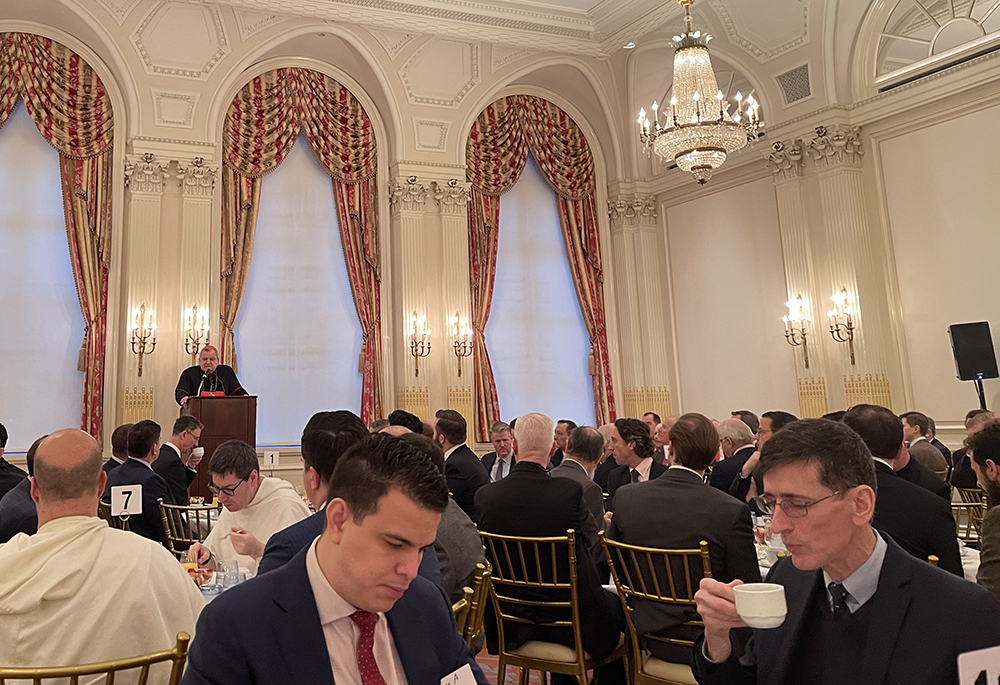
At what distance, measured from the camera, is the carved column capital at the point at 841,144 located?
9828mm

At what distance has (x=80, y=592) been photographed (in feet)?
6.93

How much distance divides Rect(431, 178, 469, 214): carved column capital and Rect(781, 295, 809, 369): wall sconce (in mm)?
4543

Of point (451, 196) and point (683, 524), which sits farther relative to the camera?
point (451, 196)

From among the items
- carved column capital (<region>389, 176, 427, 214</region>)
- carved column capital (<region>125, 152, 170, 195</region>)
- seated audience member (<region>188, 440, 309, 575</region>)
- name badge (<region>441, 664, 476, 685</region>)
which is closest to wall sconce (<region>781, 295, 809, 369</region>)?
carved column capital (<region>389, 176, 427, 214</region>)

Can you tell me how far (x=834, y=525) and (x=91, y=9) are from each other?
10.4 m

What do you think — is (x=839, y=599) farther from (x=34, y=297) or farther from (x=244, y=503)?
(x=34, y=297)

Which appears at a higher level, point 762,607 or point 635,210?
point 635,210

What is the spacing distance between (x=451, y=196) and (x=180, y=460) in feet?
20.2

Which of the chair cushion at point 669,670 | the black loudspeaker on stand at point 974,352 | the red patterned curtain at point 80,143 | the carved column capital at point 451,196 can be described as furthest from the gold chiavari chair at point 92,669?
the carved column capital at point 451,196

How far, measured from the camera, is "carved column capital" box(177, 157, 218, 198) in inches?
388

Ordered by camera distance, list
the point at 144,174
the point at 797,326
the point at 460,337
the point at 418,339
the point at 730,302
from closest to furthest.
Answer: the point at 144,174 → the point at 797,326 → the point at 418,339 → the point at 460,337 → the point at 730,302

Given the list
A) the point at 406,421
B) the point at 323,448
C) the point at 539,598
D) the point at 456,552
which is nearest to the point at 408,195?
the point at 406,421

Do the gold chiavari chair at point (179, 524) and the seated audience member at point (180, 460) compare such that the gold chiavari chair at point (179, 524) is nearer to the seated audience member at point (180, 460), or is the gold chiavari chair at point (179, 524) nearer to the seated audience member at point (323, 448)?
the seated audience member at point (180, 460)

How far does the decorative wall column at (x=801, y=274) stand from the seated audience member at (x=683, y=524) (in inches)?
275
